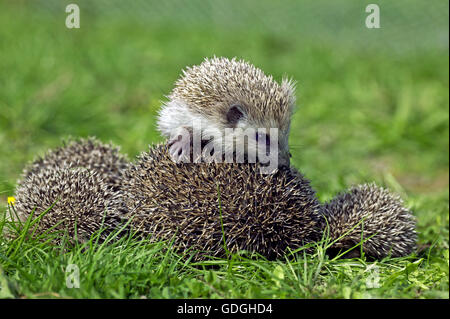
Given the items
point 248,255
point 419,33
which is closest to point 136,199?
point 248,255

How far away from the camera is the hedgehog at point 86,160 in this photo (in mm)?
6324

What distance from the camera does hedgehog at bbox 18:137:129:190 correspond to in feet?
20.7

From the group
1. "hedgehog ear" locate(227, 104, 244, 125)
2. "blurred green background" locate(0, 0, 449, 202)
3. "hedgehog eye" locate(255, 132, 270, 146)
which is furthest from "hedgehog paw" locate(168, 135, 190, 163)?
"blurred green background" locate(0, 0, 449, 202)

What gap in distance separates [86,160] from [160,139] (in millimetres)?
3056

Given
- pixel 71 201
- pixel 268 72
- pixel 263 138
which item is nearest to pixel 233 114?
pixel 263 138

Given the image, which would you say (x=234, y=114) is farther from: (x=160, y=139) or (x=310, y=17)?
(x=310, y=17)

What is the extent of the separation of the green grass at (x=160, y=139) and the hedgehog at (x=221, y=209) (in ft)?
0.58

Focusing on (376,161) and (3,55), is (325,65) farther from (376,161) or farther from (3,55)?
(3,55)

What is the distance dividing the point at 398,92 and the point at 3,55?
8.93m

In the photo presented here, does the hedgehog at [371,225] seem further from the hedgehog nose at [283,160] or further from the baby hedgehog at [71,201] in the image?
the baby hedgehog at [71,201]

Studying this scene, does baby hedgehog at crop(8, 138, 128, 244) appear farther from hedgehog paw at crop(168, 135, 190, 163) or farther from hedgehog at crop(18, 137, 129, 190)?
hedgehog paw at crop(168, 135, 190, 163)

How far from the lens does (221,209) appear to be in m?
4.85

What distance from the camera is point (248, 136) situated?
497 cm

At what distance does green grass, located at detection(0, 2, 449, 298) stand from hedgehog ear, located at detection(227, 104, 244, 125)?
127 cm
